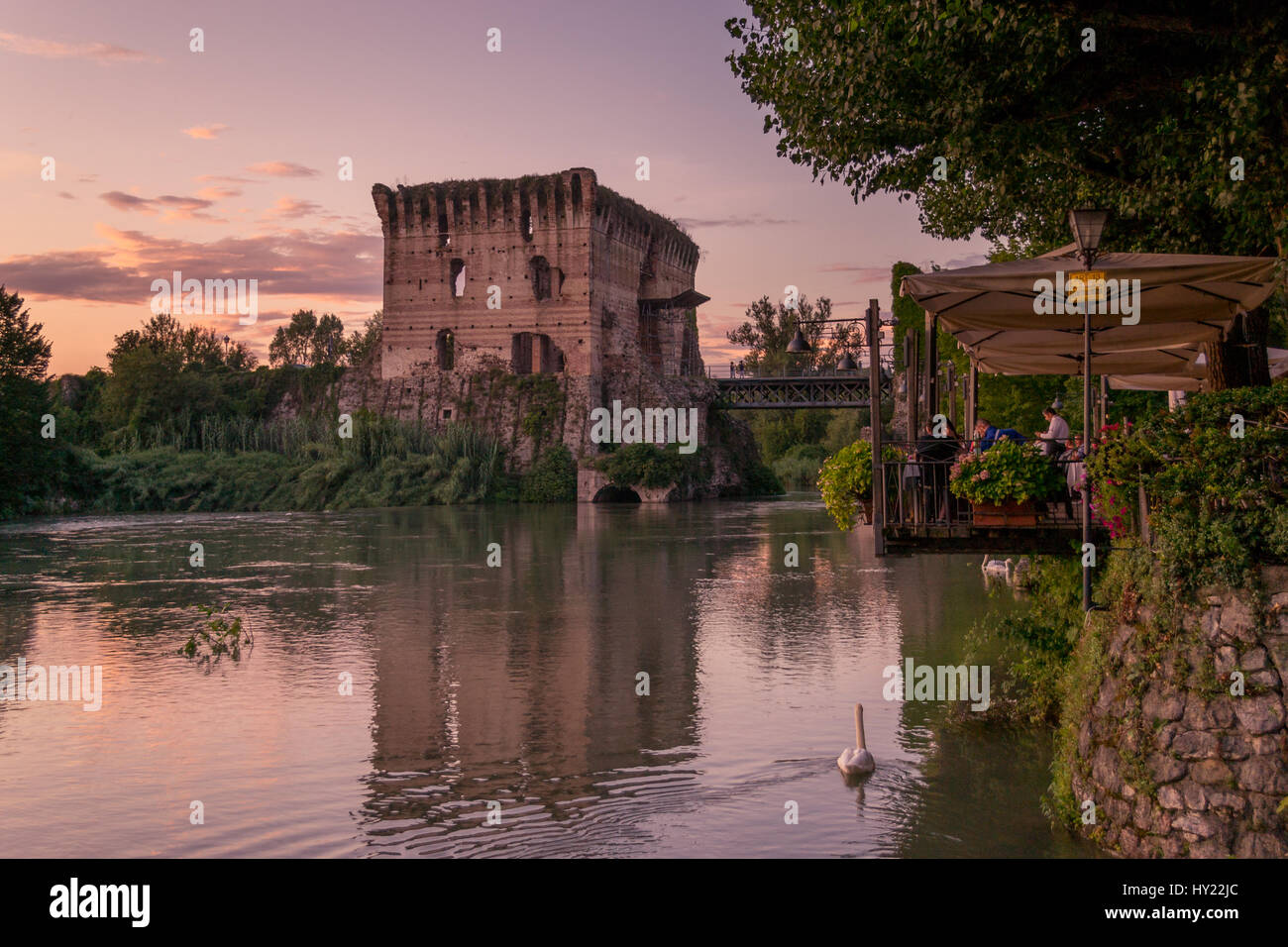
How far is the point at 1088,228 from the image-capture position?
8.77 m

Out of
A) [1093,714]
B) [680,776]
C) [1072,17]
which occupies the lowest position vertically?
[680,776]

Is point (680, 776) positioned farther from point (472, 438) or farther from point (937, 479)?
point (472, 438)

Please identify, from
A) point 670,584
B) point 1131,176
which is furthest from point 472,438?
point 1131,176

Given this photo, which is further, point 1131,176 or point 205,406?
point 205,406

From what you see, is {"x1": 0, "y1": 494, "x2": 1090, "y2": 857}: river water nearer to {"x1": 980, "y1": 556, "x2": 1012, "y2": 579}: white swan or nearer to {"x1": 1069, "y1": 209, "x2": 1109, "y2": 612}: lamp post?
{"x1": 980, "y1": 556, "x2": 1012, "y2": 579}: white swan

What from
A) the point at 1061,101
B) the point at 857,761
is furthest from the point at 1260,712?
the point at 1061,101

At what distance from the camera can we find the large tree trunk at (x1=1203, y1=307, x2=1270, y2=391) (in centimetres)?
1155

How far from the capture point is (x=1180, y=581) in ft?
23.3

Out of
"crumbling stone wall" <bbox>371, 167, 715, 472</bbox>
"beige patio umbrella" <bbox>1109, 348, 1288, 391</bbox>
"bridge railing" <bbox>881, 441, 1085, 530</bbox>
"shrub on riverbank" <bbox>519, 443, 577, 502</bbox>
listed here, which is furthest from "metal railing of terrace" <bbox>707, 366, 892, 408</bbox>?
"bridge railing" <bbox>881, 441, 1085, 530</bbox>

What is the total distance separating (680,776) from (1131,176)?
8.72 meters

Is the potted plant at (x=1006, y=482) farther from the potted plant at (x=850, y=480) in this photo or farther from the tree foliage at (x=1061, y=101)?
the tree foliage at (x=1061, y=101)

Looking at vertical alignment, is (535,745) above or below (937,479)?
below

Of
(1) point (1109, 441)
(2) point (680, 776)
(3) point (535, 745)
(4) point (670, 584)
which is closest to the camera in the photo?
(1) point (1109, 441)

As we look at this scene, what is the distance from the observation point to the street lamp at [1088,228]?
343 inches
